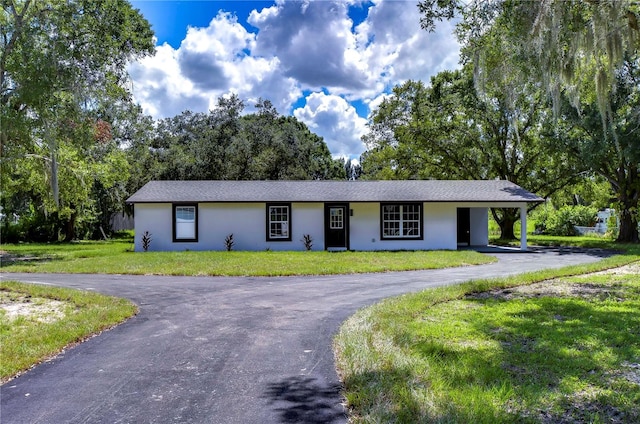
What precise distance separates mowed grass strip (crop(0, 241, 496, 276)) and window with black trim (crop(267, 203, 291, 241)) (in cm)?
327

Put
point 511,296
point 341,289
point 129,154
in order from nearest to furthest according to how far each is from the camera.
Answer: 1. point 511,296
2. point 341,289
3. point 129,154

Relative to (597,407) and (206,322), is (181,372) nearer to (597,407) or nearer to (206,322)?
(206,322)

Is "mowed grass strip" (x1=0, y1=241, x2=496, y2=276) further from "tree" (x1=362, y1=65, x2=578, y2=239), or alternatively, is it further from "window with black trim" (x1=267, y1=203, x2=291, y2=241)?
"tree" (x1=362, y1=65, x2=578, y2=239)

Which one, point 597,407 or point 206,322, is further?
point 206,322

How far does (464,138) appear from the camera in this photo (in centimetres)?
2705

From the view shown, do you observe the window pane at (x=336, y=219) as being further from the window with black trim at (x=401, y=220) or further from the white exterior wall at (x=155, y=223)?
the white exterior wall at (x=155, y=223)

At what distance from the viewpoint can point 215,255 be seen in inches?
640

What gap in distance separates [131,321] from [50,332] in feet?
3.74

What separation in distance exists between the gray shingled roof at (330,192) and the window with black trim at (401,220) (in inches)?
20.5

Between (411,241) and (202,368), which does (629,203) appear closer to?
(411,241)

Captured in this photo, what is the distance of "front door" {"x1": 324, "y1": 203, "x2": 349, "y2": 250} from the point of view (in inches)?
794

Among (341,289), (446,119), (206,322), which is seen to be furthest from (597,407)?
(446,119)

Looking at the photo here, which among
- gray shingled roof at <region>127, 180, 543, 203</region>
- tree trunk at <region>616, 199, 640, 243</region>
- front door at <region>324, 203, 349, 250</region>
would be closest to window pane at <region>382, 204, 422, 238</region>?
gray shingled roof at <region>127, 180, 543, 203</region>

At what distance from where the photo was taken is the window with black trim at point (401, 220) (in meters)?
20.3
